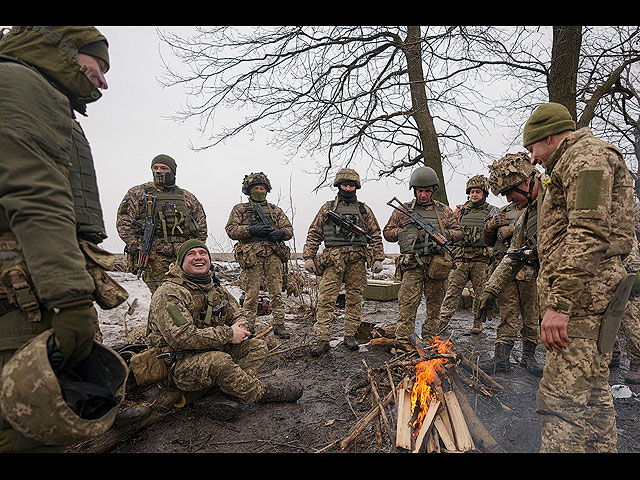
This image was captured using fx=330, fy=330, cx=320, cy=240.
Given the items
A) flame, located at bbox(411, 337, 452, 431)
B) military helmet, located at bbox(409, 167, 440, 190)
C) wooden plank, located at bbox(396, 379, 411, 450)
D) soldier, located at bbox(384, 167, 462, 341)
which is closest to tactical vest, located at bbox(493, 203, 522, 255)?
soldier, located at bbox(384, 167, 462, 341)

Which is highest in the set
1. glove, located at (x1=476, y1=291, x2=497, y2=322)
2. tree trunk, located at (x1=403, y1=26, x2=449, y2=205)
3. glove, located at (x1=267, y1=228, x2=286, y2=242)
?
tree trunk, located at (x1=403, y1=26, x2=449, y2=205)

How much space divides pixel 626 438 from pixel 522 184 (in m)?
2.49

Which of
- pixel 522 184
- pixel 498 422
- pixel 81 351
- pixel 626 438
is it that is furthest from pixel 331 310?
pixel 81 351

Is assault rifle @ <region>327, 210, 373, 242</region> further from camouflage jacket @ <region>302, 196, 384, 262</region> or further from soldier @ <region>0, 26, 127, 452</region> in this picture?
soldier @ <region>0, 26, 127, 452</region>

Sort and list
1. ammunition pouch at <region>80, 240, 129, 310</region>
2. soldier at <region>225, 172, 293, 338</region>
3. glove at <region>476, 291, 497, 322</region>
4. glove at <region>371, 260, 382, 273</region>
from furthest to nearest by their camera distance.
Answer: soldier at <region>225, 172, 293, 338</region> → glove at <region>371, 260, 382, 273</region> → glove at <region>476, 291, 497, 322</region> → ammunition pouch at <region>80, 240, 129, 310</region>

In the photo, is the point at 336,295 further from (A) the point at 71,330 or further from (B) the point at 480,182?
(A) the point at 71,330

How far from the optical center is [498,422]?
115 inches

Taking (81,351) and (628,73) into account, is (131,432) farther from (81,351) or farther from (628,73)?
(628,73)

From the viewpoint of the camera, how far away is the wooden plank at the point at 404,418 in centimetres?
239

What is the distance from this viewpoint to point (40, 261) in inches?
50.5

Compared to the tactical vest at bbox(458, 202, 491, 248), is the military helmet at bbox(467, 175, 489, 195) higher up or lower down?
higher up

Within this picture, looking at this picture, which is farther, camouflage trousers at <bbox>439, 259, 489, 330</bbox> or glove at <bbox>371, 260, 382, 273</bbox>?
camouflage trousers at <bbox>439, 259, 489, 330</bbox>

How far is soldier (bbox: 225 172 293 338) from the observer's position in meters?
5.89

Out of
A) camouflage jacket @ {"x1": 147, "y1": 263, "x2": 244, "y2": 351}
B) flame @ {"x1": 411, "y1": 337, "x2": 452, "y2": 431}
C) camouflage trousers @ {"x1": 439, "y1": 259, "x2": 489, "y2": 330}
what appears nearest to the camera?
flame @ {"x1": 411, "y1": 337, "x2": 452, "y2": 431}
